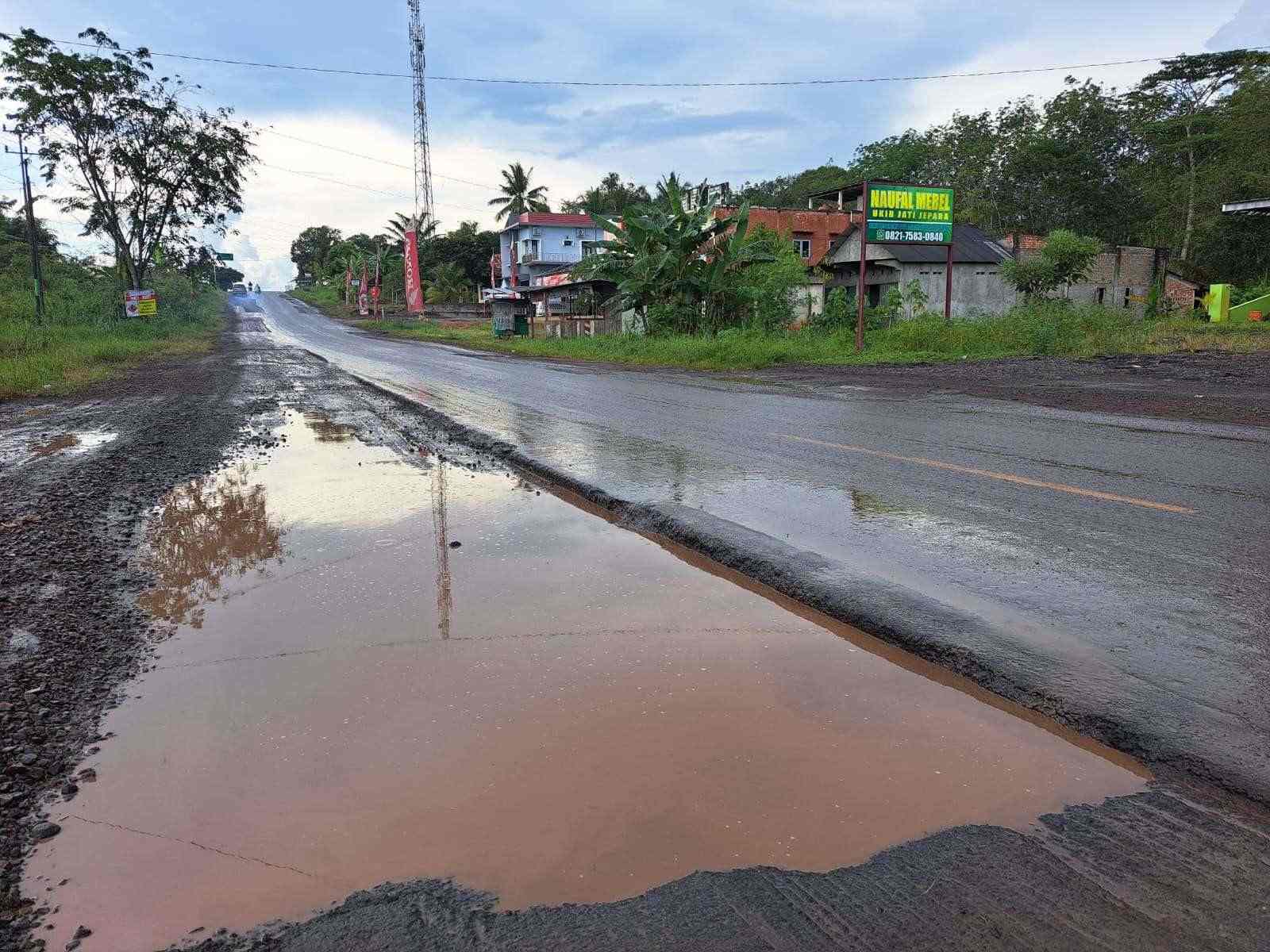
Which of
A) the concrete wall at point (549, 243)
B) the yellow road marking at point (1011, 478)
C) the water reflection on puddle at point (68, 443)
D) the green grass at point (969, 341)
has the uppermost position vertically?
the concrete wall at point (549, 243)

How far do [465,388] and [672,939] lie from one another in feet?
46.7

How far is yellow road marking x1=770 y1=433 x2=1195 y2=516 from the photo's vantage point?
17.4ft

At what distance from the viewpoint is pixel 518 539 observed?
532 centimetres

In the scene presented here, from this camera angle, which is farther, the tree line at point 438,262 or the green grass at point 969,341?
the tree line at point 438,262

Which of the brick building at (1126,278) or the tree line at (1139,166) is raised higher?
the tree line at (1139,166)

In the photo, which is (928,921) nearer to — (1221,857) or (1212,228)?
(1221,857)

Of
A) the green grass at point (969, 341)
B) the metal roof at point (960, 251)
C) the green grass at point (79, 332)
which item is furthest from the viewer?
the metal roof at point (960, 251)

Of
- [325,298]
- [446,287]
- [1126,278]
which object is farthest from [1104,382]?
[325,298]

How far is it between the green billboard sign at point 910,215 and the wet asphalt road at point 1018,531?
10.4 m

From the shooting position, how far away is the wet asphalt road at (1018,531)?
293cm

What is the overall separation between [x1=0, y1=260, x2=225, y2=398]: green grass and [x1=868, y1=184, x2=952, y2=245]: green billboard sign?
1779 cm

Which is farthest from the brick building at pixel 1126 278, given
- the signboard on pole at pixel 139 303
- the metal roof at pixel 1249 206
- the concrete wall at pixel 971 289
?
the signboard on pole at pixel 139 303

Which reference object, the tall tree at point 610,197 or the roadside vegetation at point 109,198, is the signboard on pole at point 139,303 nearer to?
the roadside vegetation at point 109,198

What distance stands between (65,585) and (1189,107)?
5126 centimetres
